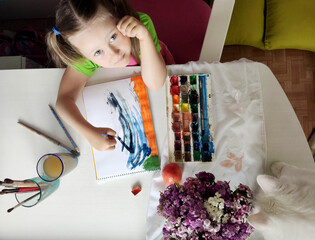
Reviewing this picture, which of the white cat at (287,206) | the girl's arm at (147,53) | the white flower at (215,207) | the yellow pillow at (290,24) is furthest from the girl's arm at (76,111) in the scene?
the yellow pillow at (290,24)

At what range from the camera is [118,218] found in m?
0.84

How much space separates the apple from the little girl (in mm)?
191

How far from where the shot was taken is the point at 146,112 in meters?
0.85

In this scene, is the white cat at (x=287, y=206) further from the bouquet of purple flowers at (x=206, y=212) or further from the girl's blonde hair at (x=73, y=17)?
the girl's blonde hair at (x=73, y=17)

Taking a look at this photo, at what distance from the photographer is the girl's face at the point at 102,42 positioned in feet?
2.33

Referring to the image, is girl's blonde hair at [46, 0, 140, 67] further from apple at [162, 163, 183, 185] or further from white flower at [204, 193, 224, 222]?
white flower at [204, 193, 224, 222]

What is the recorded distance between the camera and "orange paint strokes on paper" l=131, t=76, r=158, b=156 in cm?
84

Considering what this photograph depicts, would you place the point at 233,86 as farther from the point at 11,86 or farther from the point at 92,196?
the point at 11,86

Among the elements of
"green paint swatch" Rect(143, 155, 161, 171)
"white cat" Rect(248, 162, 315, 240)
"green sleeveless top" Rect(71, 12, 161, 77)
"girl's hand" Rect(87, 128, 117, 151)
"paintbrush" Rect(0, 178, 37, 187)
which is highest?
"green sleeveless top" Rect(71, 12, 161, 77)

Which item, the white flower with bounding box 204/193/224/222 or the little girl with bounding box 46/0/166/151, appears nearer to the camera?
the white flower with bounding box 204/193/224/222

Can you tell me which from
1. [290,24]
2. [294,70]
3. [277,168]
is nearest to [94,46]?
[277,168]

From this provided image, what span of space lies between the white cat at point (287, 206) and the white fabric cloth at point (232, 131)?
106mm

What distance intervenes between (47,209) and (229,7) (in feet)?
3.00

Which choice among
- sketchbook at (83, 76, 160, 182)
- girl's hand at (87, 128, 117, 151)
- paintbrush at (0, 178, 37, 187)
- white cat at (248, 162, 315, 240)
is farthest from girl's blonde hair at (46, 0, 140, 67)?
white cat at (248, 162, 315, 240)
